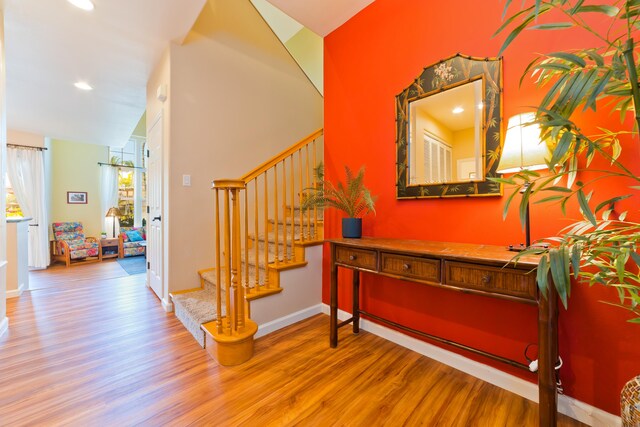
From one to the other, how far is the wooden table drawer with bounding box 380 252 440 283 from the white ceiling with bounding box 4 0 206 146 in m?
2.58

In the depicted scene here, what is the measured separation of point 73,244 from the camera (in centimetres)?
533

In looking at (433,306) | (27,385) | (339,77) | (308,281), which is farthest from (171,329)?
(339,77)

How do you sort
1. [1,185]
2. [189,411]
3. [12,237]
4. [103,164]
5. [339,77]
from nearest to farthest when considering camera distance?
1. [189,411]
2. [1,185]
3. [339,77]
4. [12,237]
5. [103,164]

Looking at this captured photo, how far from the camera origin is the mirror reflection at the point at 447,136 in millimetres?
1665

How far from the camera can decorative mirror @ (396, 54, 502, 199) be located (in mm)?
1604

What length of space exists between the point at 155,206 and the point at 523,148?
3.46 meters

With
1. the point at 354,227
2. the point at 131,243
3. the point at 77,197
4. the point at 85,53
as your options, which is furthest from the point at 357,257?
the point at 77,197

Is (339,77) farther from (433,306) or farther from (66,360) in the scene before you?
(66,360)

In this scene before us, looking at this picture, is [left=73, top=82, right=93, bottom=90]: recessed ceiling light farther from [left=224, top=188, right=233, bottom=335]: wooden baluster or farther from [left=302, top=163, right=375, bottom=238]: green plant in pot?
[left=302, top=163, right=375, bottom=238]: green plant in pot

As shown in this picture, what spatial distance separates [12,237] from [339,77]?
4199 millimetres

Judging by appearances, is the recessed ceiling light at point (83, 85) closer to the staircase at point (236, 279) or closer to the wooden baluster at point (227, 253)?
the staircase at point (236, 279)

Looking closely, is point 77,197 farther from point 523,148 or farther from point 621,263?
point 621,263

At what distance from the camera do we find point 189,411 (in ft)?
4.58

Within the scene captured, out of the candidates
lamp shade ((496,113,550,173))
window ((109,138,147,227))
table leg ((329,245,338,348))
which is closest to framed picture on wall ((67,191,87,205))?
window ((109,138,147,227))
